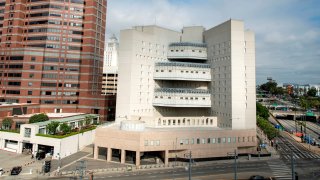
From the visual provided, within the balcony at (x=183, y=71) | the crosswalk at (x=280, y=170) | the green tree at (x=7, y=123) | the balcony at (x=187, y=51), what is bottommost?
the crosswalk at (x=280, y=170)

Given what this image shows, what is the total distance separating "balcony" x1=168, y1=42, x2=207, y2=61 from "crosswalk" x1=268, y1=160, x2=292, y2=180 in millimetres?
42510

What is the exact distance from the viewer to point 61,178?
48.9m

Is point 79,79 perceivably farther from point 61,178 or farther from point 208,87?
point 61,178

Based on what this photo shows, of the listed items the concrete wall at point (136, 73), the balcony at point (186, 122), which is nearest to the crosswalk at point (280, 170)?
the balcony at point (186, 122)

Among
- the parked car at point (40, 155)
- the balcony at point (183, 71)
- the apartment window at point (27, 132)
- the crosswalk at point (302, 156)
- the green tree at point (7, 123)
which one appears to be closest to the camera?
the parked car at point (40, 155)

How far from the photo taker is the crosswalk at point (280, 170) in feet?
167

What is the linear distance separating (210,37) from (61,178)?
215 feet

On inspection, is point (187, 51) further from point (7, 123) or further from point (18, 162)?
point (7, 123)

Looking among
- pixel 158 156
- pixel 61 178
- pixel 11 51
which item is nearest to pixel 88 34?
pixel 11 51

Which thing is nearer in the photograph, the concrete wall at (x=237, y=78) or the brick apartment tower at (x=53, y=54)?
the concrete wall at (x=237, y=78)

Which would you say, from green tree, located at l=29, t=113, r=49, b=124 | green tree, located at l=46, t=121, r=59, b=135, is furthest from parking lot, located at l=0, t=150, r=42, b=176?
green tree, located at l=29, t=113, r=49, b=124

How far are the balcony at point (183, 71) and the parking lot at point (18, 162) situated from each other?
4605 cm

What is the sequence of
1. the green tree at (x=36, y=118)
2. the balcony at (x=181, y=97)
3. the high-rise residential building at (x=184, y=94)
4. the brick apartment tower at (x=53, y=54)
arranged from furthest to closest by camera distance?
1. the brick apartment tower at (x=53, y=54)
2. the balcony at (x=181, y=97)
3. the green tree at (x=36, y=118)
4. the high-rise residential building at (x=184, y=94)

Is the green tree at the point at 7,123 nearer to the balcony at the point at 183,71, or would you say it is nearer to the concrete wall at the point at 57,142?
the concrete wall at the point at 57,142
